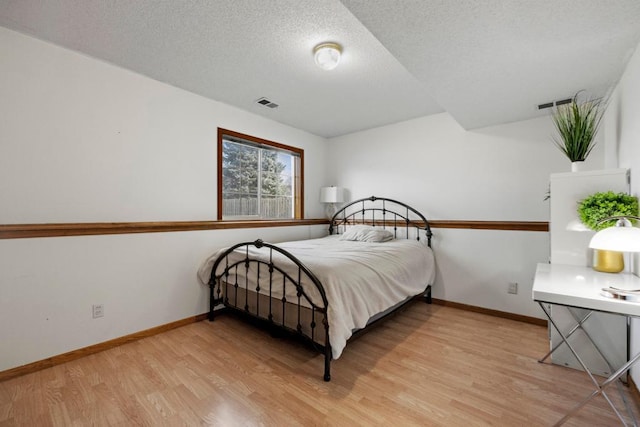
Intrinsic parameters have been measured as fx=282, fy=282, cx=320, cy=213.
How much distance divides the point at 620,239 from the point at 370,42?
6.14ft

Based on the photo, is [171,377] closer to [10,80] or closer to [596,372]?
[10,80]

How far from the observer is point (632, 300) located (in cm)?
115

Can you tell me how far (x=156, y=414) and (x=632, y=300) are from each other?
237 cm

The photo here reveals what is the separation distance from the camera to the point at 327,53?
2.09m

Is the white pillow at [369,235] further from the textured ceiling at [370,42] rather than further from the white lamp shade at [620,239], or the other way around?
the white lamp shade at [620,239]

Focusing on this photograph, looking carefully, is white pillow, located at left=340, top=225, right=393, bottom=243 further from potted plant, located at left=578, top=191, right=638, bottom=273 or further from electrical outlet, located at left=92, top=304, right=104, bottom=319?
electrical outlet, located at left=92, top=304, right=104, bottom=319

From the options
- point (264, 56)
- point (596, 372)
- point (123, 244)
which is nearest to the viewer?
point (596, 372)

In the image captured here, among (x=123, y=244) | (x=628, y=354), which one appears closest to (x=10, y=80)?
(x=123, y=244)

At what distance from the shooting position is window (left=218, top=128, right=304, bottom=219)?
3.37m

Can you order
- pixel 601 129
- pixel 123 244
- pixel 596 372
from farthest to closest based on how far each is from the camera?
pixel 601 129 < pixel 123 244 < pixel 596 372

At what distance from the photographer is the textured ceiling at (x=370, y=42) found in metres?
1.50

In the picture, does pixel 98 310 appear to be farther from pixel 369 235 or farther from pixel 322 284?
pixel 369 235

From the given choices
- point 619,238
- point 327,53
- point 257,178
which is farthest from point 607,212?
point 257,178

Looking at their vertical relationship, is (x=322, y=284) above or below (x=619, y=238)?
below
